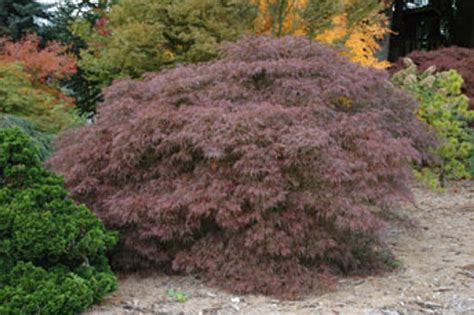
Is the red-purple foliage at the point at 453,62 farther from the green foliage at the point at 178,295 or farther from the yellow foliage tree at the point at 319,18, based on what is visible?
the green foliage at the point at 178,295

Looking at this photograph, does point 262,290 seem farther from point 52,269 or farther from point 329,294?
point 52,269

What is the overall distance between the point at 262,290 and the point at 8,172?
1.93 m

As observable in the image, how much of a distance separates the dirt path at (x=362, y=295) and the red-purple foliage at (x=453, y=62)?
6.00 m

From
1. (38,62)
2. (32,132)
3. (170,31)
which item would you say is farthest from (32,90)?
(170,31)

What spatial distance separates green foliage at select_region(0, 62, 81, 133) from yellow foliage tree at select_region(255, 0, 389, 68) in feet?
10.7

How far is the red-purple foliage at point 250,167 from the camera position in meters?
4.29

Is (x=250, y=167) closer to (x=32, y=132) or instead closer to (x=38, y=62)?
(x=32, y=132)

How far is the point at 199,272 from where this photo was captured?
470cm

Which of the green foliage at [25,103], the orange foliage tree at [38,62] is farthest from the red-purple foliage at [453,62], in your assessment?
the green foliage at [25,103]

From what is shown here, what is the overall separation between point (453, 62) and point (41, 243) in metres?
9.76

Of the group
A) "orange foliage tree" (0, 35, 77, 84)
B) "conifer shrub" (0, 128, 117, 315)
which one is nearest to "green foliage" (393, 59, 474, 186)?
"conifer shrub" (0, 128, 117, 315)

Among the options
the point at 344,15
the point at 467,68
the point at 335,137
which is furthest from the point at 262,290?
the point at 467,68

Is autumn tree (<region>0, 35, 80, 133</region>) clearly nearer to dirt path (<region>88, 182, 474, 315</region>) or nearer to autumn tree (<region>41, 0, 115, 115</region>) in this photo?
dirt path (<region>88, 182, 474, 315</region>)

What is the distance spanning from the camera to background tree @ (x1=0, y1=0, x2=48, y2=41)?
1424 centimetres
